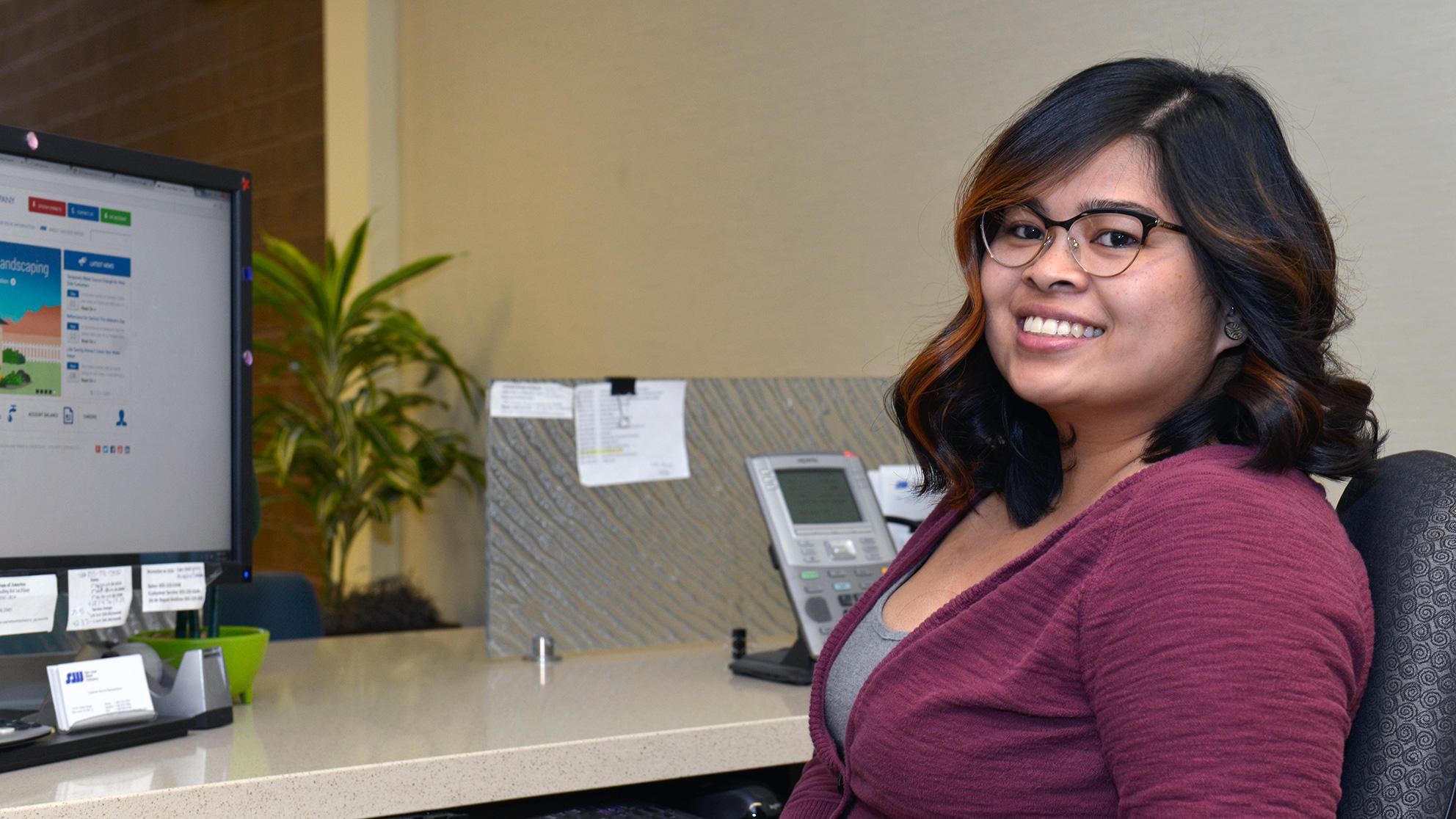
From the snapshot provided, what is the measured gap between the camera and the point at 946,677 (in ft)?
2.89

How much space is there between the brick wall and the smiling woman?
3163mm

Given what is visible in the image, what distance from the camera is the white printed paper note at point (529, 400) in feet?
5.85

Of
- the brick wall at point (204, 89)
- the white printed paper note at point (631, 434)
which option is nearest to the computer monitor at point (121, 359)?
the white printed paper note at point (631, 434)

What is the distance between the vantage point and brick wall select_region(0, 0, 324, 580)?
13.9ft

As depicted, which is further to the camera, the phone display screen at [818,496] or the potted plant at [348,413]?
the potted plant at [348,413]

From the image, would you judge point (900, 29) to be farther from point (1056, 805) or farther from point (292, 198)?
point (292, 198)

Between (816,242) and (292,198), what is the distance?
2.42 m

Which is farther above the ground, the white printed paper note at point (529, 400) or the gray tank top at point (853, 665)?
the white printed paper note at point (529, 400)

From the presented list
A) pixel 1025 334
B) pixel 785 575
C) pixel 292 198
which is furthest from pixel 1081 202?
pixel 292 198

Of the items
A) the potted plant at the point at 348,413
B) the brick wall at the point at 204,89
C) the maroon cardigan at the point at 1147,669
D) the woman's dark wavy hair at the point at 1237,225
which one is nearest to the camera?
the maroon cardigan at the point at 1147,669

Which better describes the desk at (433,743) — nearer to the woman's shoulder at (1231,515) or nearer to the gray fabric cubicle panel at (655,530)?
the gray fabric cubicle panel at (655,530)

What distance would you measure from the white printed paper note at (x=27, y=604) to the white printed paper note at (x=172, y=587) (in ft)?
0.31

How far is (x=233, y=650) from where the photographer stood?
1368 mm

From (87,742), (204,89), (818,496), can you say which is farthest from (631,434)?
(204,89)
